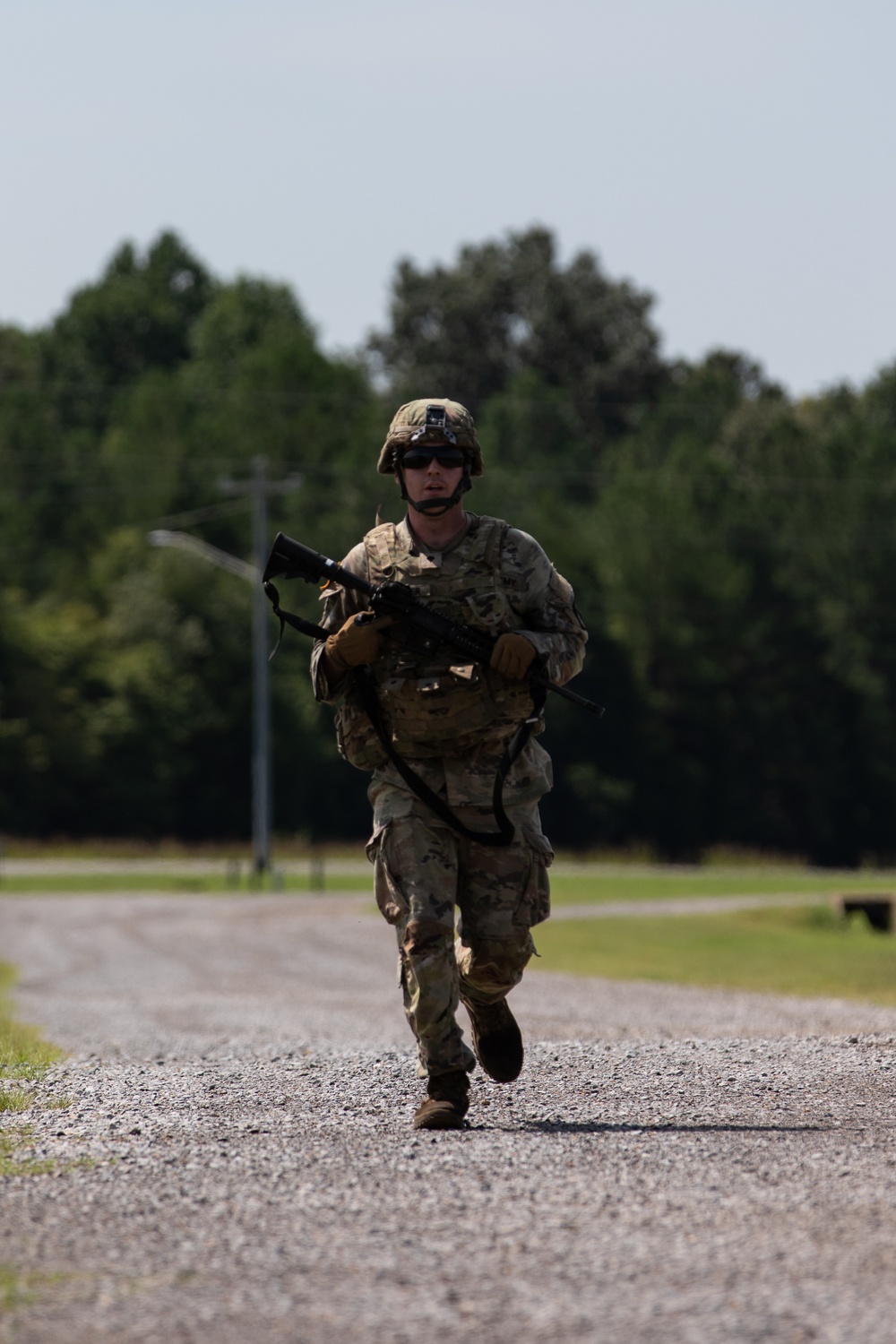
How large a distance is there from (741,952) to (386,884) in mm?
18282

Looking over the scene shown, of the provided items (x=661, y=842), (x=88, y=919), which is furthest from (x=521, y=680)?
(x=661, y=842)

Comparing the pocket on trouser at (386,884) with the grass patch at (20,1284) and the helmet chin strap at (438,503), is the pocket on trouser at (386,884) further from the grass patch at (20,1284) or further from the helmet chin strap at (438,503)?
the grass patch at (20,1284)

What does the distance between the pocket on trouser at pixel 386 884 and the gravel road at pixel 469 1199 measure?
2.15ft

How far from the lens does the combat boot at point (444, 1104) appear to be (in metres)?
6.14

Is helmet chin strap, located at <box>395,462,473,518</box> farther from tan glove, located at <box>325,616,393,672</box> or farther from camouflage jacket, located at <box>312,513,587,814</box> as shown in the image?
tan glove, located at <box>325,616,393,672</box>

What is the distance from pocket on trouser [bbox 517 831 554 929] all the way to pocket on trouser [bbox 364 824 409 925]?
403mm

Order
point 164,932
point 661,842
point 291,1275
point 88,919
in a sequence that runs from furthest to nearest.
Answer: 1. point 661,842
2. point 88,919
3. point 164,932
4. point 291,1275

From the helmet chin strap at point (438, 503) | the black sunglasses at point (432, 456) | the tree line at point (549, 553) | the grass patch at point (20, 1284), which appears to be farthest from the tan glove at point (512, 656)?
the tree line at point (549, 553)

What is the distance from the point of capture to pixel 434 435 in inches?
262

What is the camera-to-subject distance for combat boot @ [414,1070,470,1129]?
20.2 feet

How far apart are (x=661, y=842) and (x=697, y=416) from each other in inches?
805

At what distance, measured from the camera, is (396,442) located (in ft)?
22.0

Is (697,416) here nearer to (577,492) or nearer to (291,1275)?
(577,492)

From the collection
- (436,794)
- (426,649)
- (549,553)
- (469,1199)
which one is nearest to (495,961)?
(436,794)
